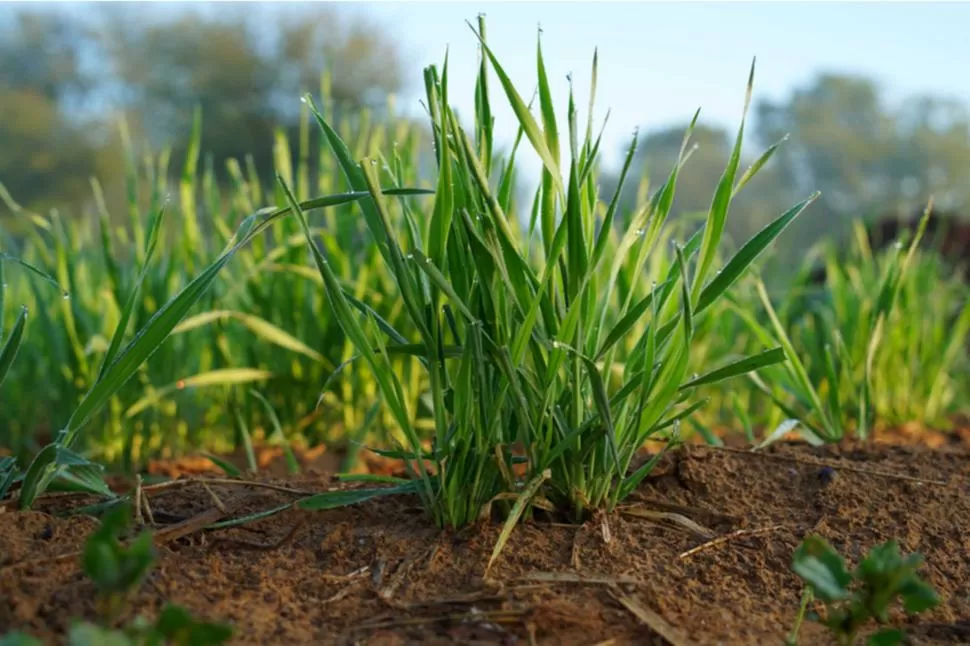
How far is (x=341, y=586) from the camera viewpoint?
0.92 meters

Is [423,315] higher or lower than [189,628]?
higher

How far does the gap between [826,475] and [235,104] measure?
1728 cm

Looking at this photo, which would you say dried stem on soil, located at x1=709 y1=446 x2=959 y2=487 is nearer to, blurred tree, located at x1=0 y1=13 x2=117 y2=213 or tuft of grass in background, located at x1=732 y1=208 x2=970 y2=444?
tuft of grass in background, located at x1=732 y1=208 x2=970 y2=444

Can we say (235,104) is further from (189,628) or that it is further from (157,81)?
(189,628)

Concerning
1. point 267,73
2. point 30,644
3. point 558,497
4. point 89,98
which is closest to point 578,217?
point 558,497

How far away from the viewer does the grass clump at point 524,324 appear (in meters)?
0.94

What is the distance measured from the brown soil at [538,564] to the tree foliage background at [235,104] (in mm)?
15687

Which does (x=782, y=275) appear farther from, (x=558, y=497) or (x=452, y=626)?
(x=452, y=626)

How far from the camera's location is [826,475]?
1.20 meters

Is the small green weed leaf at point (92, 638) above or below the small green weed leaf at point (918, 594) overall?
above

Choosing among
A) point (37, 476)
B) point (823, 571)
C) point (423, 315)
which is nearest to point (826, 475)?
point (823, 571)

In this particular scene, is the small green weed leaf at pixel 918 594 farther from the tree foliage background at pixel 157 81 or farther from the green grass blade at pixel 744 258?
the tree foliage background at pixel 157 81

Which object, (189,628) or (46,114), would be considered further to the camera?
(46,114)

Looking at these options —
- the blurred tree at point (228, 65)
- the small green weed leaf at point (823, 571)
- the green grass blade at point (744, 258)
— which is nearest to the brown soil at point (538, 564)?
the small green weed leaf at point (823, 571)
